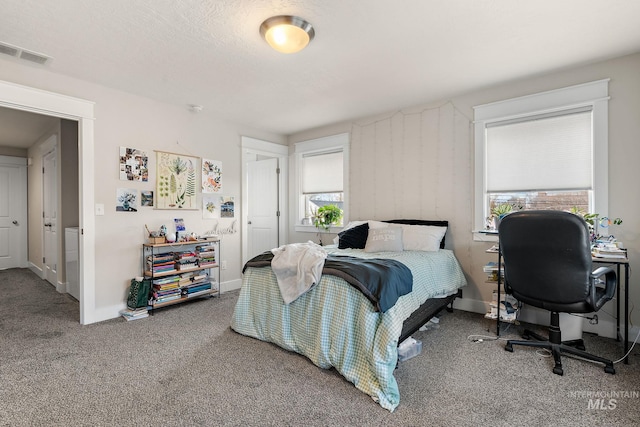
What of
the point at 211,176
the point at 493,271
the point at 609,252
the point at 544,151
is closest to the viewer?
the point at 609,252

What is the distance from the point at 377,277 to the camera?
210cm

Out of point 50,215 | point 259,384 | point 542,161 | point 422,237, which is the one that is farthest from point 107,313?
point 542,161

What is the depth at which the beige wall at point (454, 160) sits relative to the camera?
2744 mm

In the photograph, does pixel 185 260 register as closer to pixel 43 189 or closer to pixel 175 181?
pixel 175 181

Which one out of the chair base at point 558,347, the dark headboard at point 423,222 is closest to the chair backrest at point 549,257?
the chair base at point 558,347

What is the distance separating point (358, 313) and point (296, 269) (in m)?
0.62

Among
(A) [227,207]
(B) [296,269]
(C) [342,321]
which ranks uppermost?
(A) [227,207]

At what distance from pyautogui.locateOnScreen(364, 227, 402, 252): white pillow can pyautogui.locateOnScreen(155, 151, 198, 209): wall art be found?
231 centimetres

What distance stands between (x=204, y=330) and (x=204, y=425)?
1.42 metres

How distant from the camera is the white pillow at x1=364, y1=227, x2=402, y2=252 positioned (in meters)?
3.38

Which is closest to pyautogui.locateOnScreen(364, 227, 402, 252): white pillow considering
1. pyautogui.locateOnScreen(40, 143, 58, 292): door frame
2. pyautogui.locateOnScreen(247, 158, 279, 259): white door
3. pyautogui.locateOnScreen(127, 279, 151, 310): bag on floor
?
pyautogui.locateOnScreen(247, 158, 279, 259): white door

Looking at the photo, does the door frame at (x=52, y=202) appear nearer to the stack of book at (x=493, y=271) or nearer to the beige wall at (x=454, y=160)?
the beige wall at (x=454, y=160)

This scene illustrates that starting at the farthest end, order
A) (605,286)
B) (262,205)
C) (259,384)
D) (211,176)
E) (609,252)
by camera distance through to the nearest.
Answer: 1. (262,205)
2. (211,176)
3. (609,252)
4. (605,286)
5. (259,384)

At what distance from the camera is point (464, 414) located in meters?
1.74
